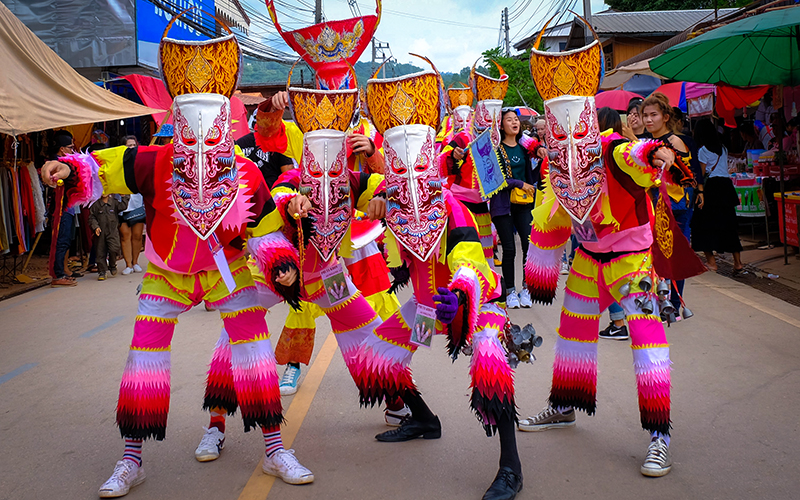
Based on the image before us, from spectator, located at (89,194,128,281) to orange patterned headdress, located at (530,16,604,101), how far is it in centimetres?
885

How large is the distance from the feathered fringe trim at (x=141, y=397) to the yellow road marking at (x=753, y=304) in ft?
18.7

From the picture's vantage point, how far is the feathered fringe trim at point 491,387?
321cm

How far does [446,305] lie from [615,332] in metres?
3.93

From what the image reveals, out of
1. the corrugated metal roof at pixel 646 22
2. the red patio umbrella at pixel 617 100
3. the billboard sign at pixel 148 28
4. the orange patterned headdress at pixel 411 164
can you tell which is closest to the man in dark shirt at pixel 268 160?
the orange patterned headdress at pixel 411 164

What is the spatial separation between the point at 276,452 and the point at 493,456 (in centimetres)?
117

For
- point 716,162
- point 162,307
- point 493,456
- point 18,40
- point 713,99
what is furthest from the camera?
point 713,99

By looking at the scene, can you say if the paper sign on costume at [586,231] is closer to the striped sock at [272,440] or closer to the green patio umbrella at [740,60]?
the striped sock at [272,440]

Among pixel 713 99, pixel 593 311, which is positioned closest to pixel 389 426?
pixel 593 311

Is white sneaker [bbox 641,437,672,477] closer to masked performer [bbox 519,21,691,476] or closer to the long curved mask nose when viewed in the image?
masked performer [bbox 519,21,691,476]

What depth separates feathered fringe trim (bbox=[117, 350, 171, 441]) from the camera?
3461 millimetres

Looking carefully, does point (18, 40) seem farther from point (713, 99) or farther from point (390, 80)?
point (713, 99)

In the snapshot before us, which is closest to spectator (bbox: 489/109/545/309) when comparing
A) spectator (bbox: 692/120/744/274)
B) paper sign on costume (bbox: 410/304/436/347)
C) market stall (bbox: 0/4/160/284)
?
spectator (bbox: 692/120/744/274)

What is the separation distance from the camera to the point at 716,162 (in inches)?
364

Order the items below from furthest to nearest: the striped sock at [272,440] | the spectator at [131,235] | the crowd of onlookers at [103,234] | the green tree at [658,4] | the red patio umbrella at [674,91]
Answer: the green tree at [658,4]
the red patio umbrella at [674,91]
the spectator at [131,235]
the crowd of onlookers at [103,234]
the striped sock at [272,440]
